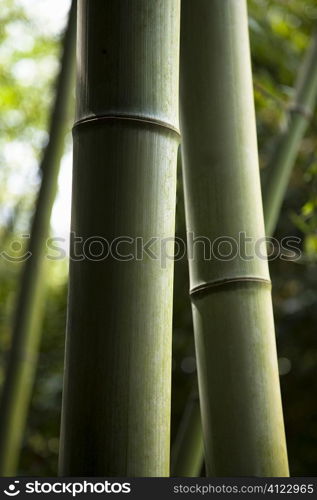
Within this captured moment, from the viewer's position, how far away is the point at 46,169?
1.91m

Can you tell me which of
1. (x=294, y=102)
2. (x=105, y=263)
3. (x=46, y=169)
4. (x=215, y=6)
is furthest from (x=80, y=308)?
(x=46, y=169)

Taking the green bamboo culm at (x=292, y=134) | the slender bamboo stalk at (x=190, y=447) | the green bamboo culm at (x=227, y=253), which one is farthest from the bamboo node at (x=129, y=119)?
the green bamboo culm at (x=292, y=134)

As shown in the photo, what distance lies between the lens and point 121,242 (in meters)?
0.71

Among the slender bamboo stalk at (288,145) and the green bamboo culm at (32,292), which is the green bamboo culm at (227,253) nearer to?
the slender bamboo stalk at (288,145)

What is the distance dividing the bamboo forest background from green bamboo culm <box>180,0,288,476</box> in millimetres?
531

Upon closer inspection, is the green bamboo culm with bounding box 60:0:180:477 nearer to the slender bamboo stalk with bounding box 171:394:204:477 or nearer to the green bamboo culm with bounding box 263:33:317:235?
the slender bamboo stalk with bounding box 171:394:204:477

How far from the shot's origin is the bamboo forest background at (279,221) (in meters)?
2.30

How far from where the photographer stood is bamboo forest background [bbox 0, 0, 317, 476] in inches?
90.7

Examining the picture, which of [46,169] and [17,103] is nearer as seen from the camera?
[46,169]

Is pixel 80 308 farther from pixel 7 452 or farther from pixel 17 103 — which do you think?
pixel 17 103

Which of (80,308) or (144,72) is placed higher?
(144,72)

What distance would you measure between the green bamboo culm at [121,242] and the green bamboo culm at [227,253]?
17 cm

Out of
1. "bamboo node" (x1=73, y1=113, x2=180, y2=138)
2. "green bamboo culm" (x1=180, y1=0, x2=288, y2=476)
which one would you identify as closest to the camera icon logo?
"green bamboo culm" (x1=180, y1=0, x2=288, y2=476)

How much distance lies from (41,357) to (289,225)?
2094mm
